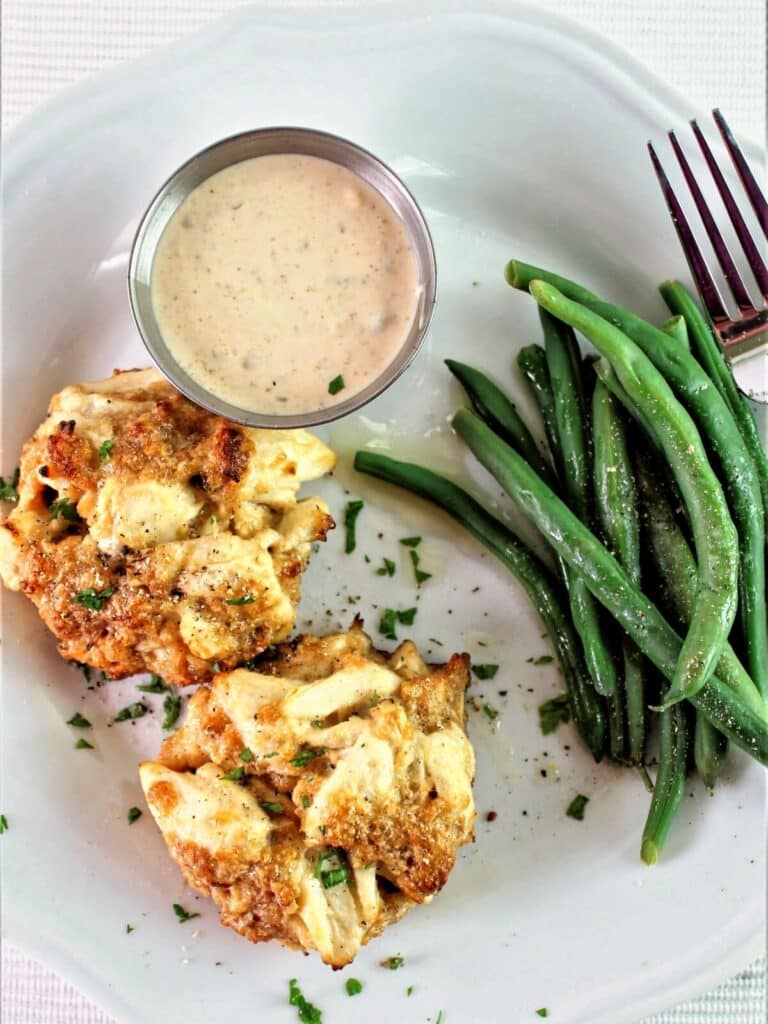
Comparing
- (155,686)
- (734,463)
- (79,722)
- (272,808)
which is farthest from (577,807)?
(79,722)


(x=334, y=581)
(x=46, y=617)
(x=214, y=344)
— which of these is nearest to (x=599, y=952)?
(x=334, y=581)

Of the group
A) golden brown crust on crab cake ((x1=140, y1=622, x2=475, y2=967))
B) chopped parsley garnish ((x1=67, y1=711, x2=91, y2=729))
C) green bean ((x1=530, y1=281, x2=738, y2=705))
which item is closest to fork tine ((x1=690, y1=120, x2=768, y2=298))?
green bean ((x1=530, y1=281, x2=738, y2=705))

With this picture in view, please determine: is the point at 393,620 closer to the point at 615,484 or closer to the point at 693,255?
the point at 615,484

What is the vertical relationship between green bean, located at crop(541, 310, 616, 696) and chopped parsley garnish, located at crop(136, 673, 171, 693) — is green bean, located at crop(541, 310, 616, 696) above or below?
above

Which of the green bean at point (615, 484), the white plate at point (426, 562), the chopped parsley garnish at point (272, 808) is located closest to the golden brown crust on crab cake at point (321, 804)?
the chopped parsley garnish at point (272, 808)

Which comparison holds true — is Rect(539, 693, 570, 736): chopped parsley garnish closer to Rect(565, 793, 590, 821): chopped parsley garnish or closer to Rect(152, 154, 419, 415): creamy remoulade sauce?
Rect(565, 793, 590, 821): chopped parsley garnish

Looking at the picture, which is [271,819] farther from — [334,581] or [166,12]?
[166,12]
